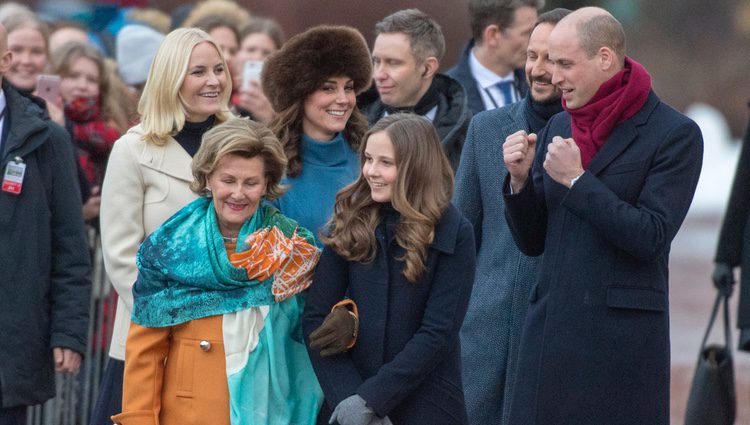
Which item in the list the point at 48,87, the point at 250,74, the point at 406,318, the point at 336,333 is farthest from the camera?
the point at 250,74

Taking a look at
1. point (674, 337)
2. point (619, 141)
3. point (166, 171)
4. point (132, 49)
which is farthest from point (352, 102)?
point (674, 337)

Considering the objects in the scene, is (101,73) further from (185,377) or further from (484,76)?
(185,377)

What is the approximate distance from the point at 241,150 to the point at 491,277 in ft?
4.49

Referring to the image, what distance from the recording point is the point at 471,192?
20.2ft

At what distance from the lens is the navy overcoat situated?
16.5ft

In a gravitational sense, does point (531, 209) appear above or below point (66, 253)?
above

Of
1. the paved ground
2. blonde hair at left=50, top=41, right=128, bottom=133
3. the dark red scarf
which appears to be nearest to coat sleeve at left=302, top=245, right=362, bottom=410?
the dark red scarf

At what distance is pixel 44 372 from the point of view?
6.10m

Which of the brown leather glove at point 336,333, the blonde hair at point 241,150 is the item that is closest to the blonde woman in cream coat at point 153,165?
the blonde hair at point 241,150

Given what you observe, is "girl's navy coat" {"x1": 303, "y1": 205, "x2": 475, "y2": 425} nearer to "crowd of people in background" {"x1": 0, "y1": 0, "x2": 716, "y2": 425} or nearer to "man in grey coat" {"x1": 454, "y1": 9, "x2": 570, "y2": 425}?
"crowd of people in background" {"x1": 0, "y1": 0, "x2": 716, "y2": 425}

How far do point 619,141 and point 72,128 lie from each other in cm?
390

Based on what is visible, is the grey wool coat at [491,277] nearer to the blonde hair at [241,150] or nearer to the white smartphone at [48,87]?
the blonde hair at [241,150]

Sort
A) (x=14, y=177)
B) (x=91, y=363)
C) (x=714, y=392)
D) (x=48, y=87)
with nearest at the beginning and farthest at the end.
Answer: (x=14, y=177) < (x=714, y=392) < (x=48, y=87) < (x=91, y=363)

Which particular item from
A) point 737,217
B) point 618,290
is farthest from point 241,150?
point 737,217
